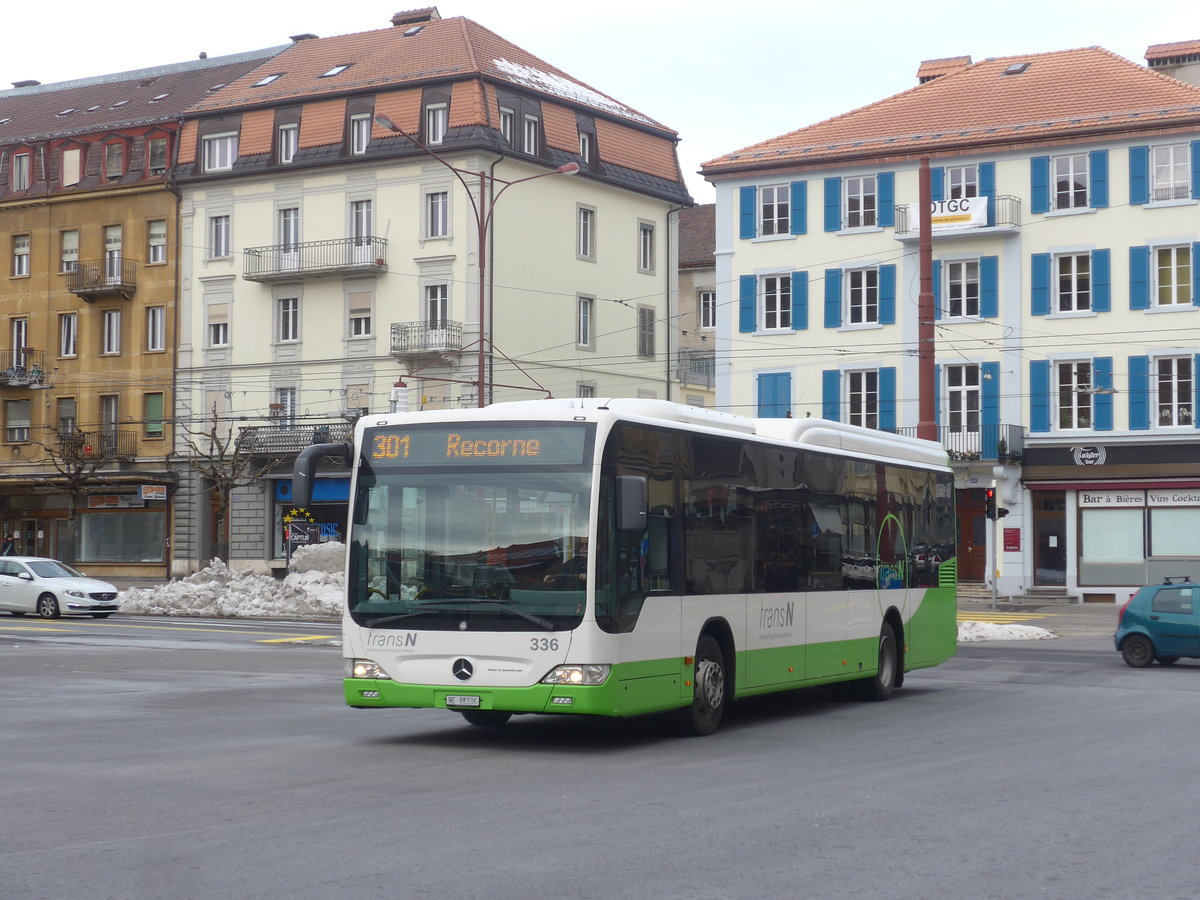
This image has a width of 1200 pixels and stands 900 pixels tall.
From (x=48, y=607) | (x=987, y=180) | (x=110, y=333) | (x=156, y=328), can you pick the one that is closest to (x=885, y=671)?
(x=48, y=607)

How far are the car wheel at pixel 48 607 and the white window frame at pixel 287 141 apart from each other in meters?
24.1

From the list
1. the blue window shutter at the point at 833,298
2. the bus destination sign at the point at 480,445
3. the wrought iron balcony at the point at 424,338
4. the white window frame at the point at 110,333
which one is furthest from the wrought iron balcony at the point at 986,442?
the bus destination sign at the point at 480,445

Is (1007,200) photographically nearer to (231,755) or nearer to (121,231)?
(121,231)

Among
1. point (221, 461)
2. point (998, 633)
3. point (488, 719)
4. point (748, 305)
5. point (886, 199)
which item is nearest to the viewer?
point (488, 719)

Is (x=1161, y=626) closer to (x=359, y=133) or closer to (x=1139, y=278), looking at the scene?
(x=1139, y=278)

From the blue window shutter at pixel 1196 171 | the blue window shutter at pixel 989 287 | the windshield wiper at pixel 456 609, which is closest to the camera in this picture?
the windshield wiper at pixel 456 609

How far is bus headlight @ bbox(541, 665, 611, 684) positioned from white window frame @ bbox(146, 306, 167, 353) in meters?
50.2

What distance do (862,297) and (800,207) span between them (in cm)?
339

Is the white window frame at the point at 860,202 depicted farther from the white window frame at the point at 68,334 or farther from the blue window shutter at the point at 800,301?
the white window frame at the point at 68,334

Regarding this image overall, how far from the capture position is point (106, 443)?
6169 cm

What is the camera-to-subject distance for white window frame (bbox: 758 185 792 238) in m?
51.2

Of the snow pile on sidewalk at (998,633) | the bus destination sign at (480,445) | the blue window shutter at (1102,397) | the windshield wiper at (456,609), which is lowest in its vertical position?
the snow pile on sidewalk at (998,633)

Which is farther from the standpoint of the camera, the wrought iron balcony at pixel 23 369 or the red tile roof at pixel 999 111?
the wrought iron balcony at pixel 23 369

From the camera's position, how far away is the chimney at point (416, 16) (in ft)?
200
